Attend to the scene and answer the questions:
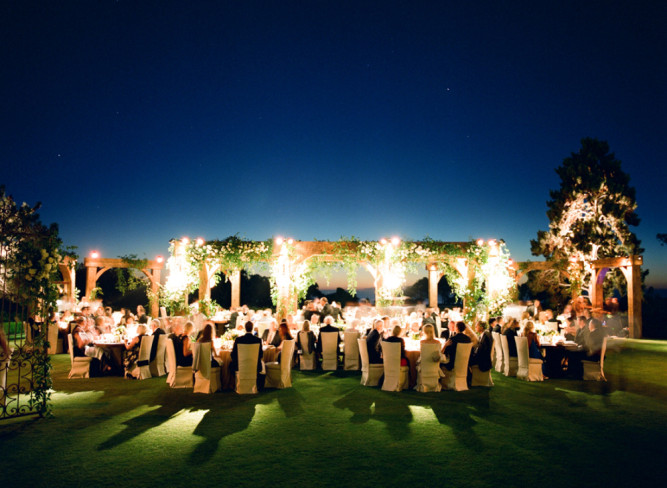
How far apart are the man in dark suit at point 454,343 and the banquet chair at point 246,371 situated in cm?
312

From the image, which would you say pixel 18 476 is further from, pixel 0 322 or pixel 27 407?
pixel 27 407

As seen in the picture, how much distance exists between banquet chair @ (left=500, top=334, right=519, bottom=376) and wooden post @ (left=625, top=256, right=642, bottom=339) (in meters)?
9.54

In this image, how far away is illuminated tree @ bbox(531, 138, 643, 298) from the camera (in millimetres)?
20125

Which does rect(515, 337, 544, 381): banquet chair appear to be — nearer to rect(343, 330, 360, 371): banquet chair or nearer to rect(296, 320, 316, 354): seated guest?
rect(343, 330, 360, 371): banquet chair

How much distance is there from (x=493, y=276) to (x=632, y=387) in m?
4.74

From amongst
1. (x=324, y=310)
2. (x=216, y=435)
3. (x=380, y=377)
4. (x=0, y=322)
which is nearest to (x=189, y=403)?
(x=216, y=435)

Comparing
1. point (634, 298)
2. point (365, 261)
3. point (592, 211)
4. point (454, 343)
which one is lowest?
point (454, 343)

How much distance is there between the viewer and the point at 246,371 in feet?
23.4

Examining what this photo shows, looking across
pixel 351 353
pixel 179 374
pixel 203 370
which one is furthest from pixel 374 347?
pixel 179 374

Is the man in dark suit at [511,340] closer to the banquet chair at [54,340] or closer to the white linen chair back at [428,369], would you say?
the white linen chair back at [428,369]

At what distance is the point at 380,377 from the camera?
25.9ft

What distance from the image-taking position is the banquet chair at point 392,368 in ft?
24.2

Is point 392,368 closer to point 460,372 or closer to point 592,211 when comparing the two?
point 460,372

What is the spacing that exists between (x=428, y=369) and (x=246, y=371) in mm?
2884
